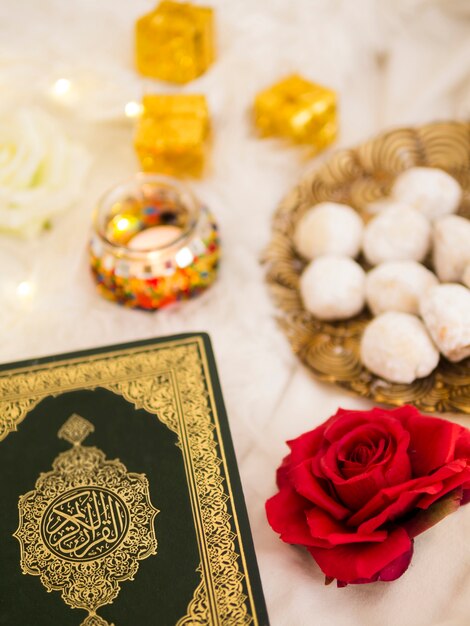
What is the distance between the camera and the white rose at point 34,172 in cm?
74

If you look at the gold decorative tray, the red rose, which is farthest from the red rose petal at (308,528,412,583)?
the gold decorative tray

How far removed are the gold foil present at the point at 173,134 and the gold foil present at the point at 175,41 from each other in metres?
0.07

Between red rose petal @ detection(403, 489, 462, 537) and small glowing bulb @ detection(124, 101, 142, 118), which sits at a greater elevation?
red rose petal @ detection(403, 489, 462, 537)

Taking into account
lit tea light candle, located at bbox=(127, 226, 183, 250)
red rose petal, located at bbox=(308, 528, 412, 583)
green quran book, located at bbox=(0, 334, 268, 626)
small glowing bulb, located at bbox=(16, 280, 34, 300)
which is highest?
red rose petal, located at bbox=(308, 528, 412, 583)

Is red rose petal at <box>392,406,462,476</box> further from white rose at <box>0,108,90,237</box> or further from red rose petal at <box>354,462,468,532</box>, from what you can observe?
white rose at <box>0,108,90,237</box>

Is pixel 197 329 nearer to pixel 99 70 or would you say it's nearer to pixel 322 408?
pixel 322 408

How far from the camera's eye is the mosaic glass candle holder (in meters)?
0.67

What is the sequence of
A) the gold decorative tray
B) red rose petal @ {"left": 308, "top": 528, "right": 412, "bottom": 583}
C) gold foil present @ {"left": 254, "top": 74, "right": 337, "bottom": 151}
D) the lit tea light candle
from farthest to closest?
gold foil present @ {"left": 254, "top": 74, "right": 337, "bottom": 151}, the lit tea light candle, the gold decorative tray, red rose petal @ {"left": 308, "top": 528, "right": 412, "bottom": 583}

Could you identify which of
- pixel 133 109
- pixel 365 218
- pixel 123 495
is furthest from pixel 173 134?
pixel 123 495

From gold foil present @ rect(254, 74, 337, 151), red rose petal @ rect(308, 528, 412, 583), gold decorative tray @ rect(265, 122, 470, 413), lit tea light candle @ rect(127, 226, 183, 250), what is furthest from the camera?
gold foil present @ rect(254, 74, 337, 151)

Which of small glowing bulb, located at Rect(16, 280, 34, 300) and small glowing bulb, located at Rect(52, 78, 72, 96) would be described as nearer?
small glowing bulb, located at Rect(16, 280, 34, 300)

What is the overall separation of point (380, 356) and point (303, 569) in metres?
0.20

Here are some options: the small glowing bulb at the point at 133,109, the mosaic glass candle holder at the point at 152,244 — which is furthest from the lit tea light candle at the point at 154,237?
the small glowing bulb at the point at 133,109

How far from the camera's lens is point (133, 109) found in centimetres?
87
